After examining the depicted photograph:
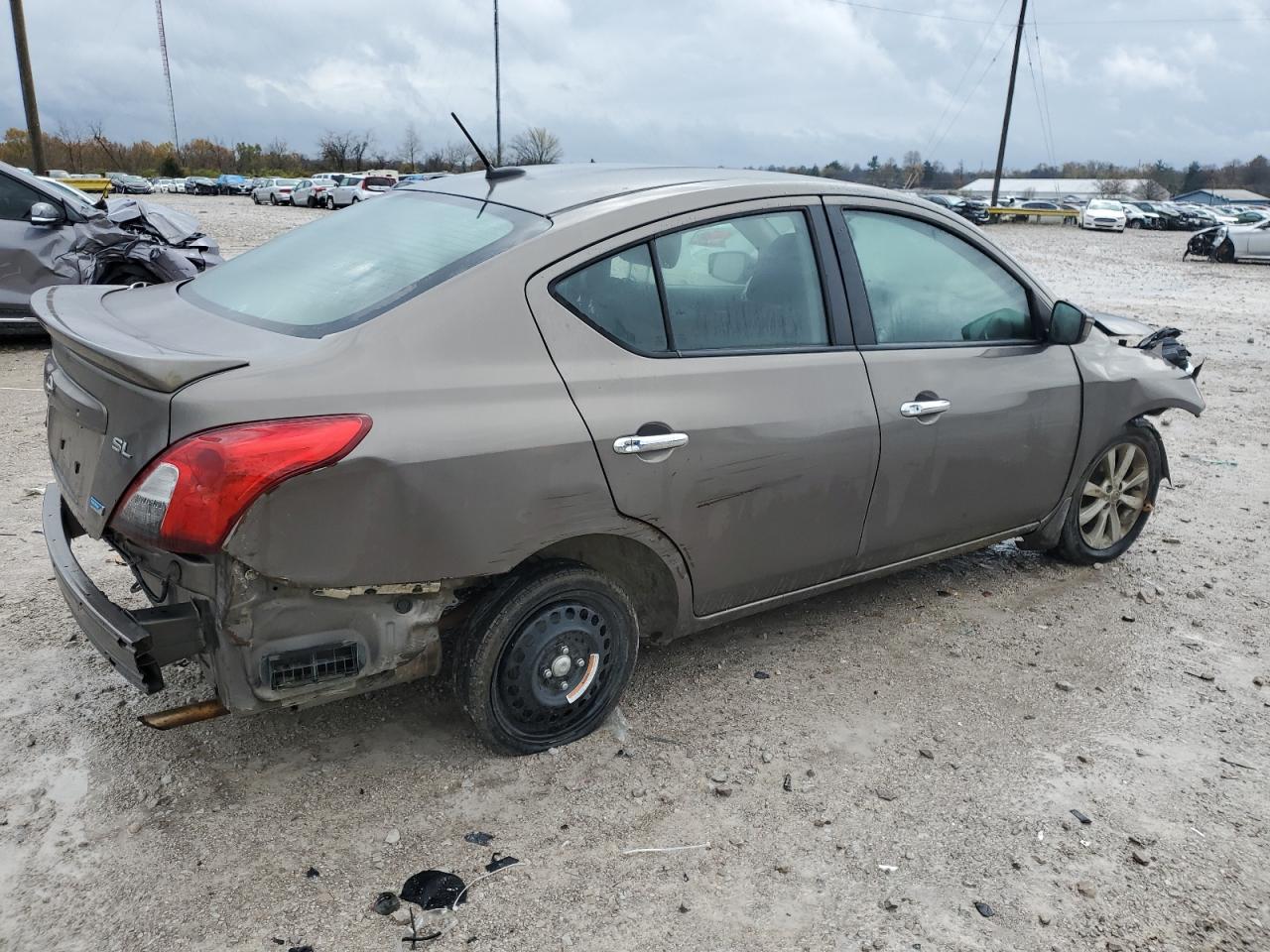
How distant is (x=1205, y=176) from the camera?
341 ft

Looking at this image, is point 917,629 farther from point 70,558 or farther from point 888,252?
point 70,558

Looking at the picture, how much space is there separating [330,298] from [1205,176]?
121882mm

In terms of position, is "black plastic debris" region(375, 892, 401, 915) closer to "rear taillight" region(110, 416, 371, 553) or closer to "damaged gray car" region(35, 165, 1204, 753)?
"damaged gray car" region(35, 165, 1204, 753)

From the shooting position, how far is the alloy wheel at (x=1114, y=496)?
4.65 metres

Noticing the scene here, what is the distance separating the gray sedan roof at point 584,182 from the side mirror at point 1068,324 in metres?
0.98

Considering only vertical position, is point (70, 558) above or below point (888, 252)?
below

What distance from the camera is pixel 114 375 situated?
2529 millimetres

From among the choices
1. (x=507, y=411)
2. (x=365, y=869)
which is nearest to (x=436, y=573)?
(x=507, y=411)

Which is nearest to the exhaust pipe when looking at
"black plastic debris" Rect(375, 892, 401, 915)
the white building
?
"black plastic debris" Rect(375, 892, 401, 915)

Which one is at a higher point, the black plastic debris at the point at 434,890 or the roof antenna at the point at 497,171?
the roof antenna at the point at 497,171

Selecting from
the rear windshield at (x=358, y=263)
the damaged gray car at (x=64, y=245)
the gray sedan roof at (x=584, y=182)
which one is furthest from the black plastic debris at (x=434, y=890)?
the damaged gray car at (x=64, y=245)

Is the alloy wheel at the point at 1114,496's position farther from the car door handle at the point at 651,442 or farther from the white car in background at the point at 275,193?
the white car in background at the point at 275,193

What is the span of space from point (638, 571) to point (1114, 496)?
2721mm

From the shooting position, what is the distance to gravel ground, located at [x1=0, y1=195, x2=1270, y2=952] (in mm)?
2490
